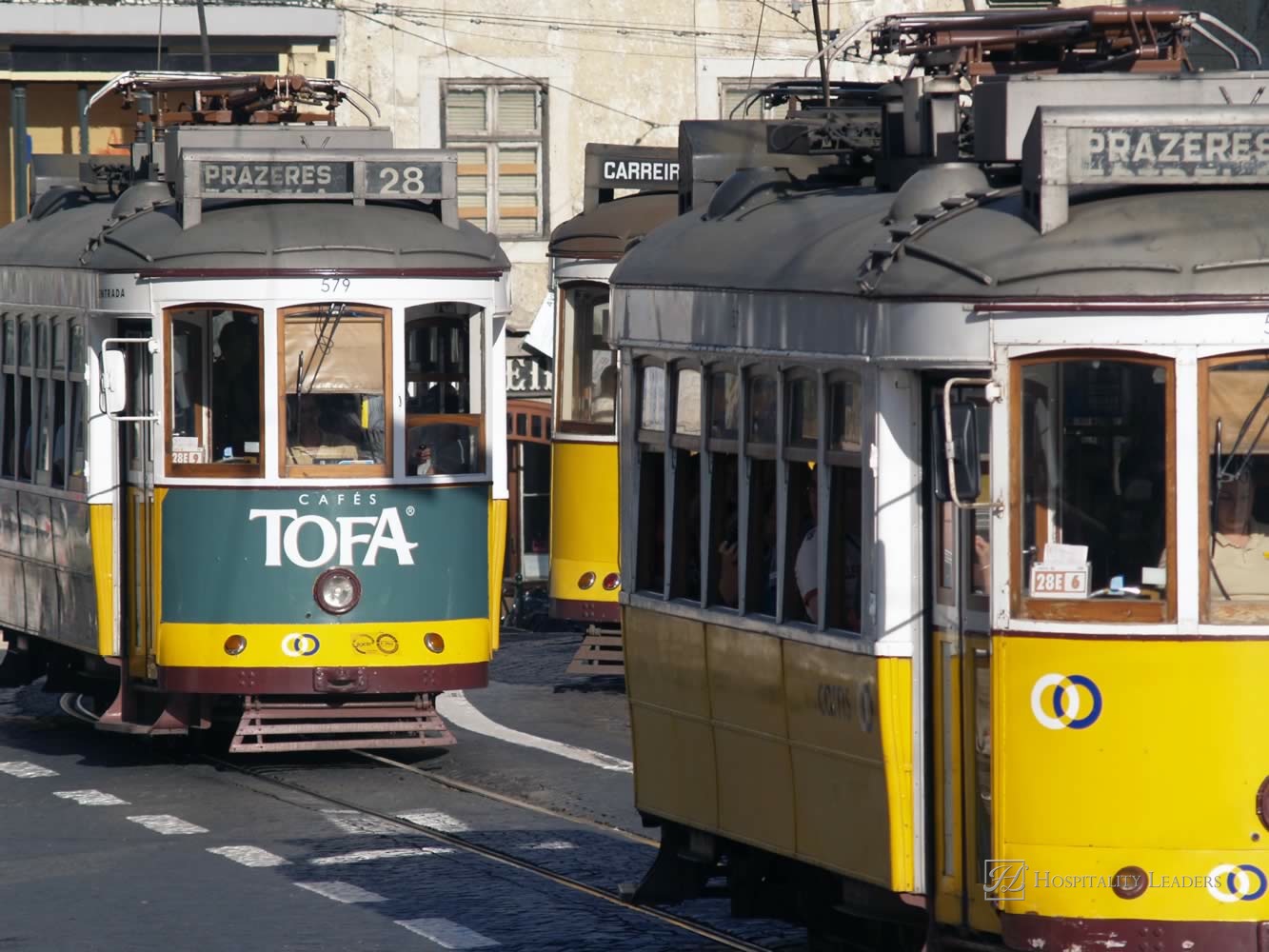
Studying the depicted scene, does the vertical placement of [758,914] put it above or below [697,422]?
below

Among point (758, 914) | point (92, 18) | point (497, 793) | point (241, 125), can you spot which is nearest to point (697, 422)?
point (758, 914)

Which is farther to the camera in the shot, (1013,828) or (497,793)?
(497,793)

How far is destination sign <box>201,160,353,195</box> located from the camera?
583 inches

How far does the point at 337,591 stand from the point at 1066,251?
741 centimetres

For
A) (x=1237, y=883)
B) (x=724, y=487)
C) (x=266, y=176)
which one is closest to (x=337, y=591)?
(x=266, y=176)

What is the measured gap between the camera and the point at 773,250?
9273 mm

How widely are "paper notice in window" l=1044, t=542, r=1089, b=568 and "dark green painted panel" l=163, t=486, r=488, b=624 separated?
7.27 metres

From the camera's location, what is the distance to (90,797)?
47.0 feet

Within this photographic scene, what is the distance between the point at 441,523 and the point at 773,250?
5944mm

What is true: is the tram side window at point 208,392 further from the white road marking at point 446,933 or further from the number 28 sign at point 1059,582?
→ the number 28 sign at point 1059,582

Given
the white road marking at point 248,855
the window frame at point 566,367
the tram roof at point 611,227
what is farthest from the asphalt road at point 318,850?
the tram roof at point 611,227

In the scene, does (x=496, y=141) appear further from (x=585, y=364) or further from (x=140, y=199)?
(x=140, y=199)

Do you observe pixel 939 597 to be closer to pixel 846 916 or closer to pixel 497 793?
pixel 846 916

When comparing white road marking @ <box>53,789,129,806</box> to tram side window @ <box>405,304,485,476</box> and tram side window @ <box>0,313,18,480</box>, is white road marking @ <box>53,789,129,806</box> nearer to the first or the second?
tram side window @ <box>405,304,485,476</box>
